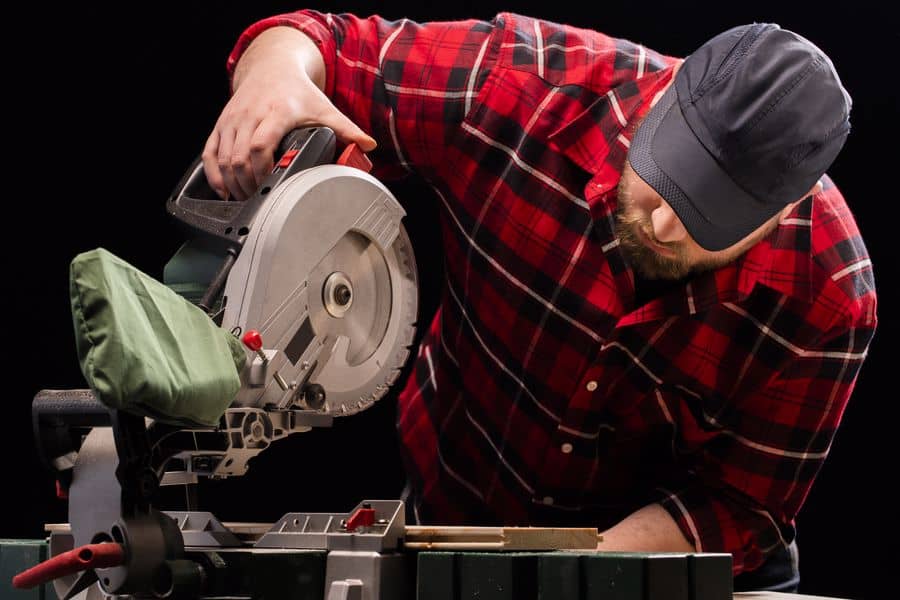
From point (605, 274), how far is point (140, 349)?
45.0 inches

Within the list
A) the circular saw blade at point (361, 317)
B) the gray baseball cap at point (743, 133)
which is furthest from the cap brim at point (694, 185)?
the circular saw blade at point (361, 317)

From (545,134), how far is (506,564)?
107 cm

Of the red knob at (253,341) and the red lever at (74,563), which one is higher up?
the red knob at (253,341)

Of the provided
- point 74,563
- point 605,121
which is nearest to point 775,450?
point 605,121

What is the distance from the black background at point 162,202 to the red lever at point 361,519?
1.94m

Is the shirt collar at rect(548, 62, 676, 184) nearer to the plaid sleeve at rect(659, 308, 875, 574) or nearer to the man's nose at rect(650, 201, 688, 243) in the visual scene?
the man's nose at rect(650, 201, 688, 243)

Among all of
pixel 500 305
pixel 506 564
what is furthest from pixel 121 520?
pixel 500 305

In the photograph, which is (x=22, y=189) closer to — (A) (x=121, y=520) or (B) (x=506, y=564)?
(A) (x=121, y=520)

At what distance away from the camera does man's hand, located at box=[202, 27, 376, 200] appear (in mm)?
1757

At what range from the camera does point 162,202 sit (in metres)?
3.45

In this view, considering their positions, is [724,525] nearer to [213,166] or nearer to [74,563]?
[213,166]

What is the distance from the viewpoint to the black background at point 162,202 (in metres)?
3.21

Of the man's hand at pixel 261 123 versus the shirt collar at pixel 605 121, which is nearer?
the man's hand at pixel 261 123

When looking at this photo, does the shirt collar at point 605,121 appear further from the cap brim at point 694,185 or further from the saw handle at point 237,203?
the saw handle at point 237,203
